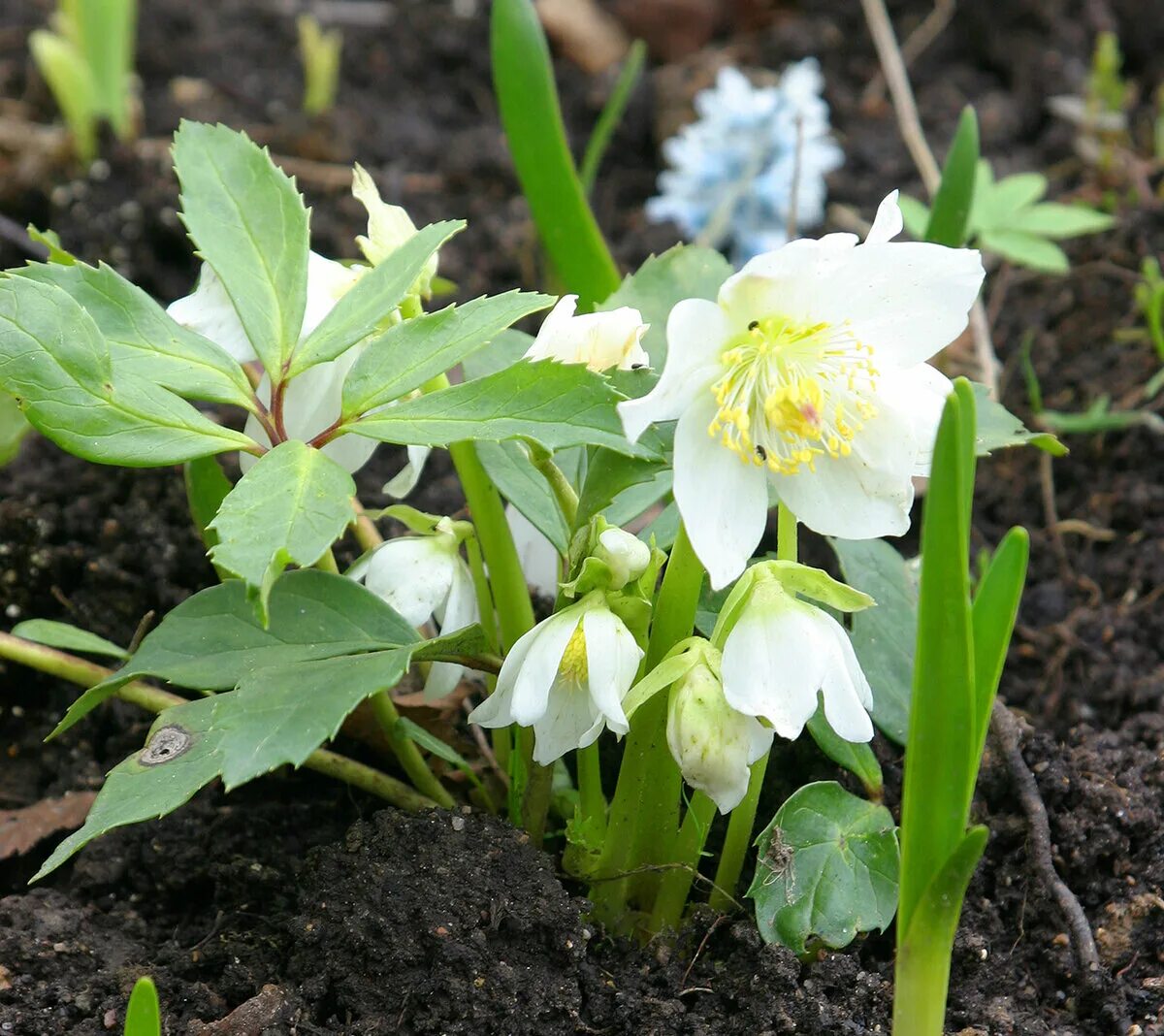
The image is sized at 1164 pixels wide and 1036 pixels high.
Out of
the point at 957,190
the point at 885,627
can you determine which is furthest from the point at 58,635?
the point at 957,190

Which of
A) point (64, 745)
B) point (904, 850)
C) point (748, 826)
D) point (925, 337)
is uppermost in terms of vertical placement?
point (925, 337)

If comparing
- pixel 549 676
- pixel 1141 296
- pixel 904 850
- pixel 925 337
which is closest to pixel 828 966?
pixel 904 850

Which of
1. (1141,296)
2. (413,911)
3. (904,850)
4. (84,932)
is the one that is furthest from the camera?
(1141,296)

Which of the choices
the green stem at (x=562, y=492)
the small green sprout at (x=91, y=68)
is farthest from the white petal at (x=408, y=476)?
the small green sprout at (x=91, y=68)

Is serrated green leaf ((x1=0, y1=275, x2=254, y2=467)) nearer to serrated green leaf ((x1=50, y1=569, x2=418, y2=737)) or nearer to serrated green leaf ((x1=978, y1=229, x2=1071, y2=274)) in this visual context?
serrated green leaf ((x1=50, y1=569, x2=418, y2=737))

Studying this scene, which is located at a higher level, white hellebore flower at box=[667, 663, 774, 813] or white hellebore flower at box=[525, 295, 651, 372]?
white hellebore flower at box=[525, 295, 651, 372]

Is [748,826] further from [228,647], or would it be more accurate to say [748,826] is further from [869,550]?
[228,647]

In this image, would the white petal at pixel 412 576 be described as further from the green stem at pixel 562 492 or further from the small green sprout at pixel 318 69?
the small green sprout at pixel 318 69

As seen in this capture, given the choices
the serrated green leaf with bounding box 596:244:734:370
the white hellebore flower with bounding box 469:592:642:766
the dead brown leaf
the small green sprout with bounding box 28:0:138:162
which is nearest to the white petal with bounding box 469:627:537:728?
the white hellebore flower with bounding box 469:592:642:766
